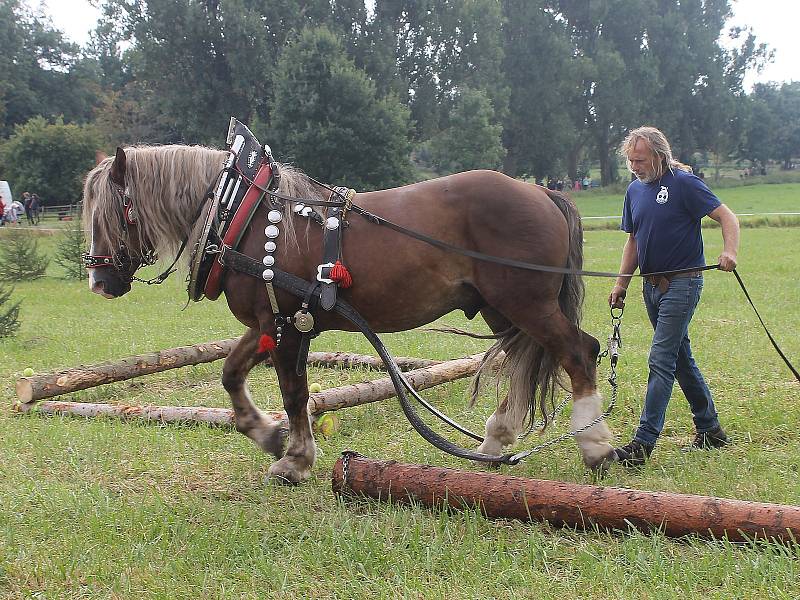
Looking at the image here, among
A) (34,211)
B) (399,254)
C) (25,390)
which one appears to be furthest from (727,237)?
(34,211)

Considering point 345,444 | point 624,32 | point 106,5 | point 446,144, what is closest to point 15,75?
point 106,5

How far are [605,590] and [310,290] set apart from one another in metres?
2.26

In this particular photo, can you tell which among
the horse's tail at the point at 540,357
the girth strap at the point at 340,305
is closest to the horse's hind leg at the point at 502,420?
the horse's tail at the point at 540,357

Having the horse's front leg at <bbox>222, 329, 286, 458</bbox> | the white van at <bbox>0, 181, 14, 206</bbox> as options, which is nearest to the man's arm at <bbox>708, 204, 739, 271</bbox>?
the horse's front leg at <bbox>222, 329, 286, 458</bbox>

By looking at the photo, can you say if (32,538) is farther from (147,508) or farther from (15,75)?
(15,75)

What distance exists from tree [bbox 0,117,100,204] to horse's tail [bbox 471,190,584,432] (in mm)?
39336

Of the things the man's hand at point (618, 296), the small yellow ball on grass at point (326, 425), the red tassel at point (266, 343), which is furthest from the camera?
the small yellow ball on grass at point (326, 425)

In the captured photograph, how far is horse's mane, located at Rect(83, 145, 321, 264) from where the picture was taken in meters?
4.58

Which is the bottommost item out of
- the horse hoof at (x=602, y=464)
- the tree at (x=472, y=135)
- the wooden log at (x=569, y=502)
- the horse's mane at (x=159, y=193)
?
the horse hoof at (x=602, y=464)

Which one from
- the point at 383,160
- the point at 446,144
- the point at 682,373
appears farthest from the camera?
the point at 446,144

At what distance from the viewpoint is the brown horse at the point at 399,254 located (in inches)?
175

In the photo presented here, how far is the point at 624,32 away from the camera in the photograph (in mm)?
55750

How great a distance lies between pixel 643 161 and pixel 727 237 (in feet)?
2.22

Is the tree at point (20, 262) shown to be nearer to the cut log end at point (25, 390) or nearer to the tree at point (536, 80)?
the cut log end at point (25, 390)
